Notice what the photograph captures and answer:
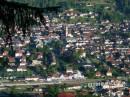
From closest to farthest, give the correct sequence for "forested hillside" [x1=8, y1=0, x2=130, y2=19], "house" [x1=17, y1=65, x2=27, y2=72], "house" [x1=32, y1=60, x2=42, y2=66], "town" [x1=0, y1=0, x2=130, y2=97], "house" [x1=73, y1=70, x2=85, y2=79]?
"town" [x1=0, y1=0, x2=130, y2=97]
"house" [x1=73, y1=70, x2=85, y2=79]
"house" [x1=17, y1=65, x2=27, y2=72]
"house" [x1=32, y1=60, x2=42, y2=66]
"forested hillside" [x1=8, y1=0, x2=130, y2=19]

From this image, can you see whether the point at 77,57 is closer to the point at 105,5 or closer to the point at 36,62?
the point at 36,62

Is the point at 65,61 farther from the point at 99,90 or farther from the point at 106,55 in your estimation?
the point at 99,90

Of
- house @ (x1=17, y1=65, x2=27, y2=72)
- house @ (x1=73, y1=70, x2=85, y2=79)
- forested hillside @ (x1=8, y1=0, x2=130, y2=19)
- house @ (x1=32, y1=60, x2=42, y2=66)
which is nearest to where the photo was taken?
house @ (x1=73, y1=70, x2=85, y2=79)

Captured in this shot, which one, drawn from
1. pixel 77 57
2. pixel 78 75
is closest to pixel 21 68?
pixel 78 75

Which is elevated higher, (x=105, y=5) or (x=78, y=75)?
(x=105, y=5)

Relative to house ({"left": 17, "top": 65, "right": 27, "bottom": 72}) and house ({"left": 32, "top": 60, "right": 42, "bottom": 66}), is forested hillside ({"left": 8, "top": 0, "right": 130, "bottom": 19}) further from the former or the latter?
house ({"left": 17, "top": 65, "right": 27, "bottom": 72})

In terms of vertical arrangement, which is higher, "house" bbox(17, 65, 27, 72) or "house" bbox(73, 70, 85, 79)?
"house" bbox(17, 65, 27, 72)

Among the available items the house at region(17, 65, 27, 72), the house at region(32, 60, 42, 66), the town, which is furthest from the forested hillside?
the house at region(17, 65, 27, 72)

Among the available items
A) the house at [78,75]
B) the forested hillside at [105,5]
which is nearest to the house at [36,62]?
the house at [78,75]

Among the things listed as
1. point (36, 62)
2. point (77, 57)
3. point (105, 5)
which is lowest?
point (77, 57)

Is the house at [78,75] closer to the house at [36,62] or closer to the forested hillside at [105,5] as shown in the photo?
the house at [36,62]

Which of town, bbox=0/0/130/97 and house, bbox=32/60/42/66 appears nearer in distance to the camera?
town, bbox=0/0/130/97
